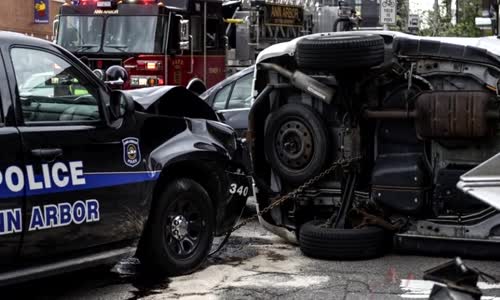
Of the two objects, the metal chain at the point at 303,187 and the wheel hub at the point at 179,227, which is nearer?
the wheel hub at the point at 179,227

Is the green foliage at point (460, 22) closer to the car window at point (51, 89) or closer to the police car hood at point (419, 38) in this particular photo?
the police car hood at point (419, 38)

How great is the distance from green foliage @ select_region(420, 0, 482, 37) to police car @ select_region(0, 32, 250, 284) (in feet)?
55.9

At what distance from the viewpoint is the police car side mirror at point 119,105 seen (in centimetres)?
615

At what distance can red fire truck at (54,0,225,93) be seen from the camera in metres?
16.1

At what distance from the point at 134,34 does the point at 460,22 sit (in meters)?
15.9

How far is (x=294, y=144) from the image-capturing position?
7496mm

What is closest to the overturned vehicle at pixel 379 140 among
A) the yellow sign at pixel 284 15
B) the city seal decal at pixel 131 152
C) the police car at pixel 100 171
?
the police car at pixel 100 171

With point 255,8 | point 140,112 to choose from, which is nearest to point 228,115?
point 140,112

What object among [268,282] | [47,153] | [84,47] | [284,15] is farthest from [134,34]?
[47,153]

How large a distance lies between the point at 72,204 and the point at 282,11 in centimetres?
1576

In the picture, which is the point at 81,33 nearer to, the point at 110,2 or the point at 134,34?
the point at 110,2

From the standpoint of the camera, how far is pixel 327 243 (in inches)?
279

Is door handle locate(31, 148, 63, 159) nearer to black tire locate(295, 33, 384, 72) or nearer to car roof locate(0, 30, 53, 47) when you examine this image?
car roof locate(0, 30, 53, 47)

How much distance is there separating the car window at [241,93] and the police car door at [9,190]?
5.46 meters
